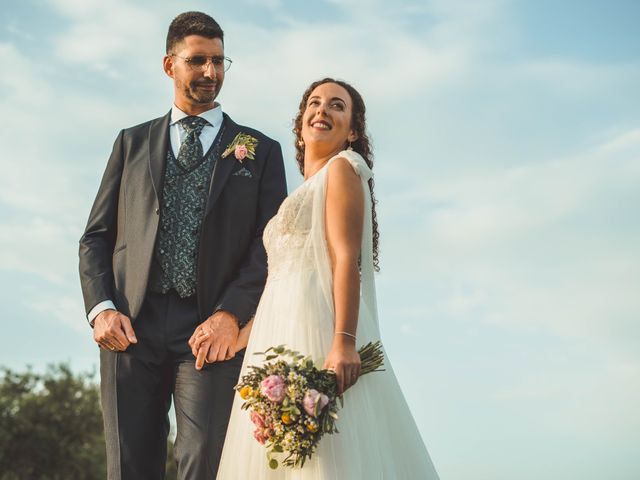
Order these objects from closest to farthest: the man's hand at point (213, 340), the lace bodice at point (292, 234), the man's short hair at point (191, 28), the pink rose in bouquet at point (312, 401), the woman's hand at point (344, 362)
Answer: the pink rose in bouquet at point (312, 401), the woman's hand at point (344, 362), the lace bodice at point (292, 234), the man's hand at point (213, 340), the man's short hair at point (191, 28)

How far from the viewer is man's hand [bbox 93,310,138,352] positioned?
16.3ft

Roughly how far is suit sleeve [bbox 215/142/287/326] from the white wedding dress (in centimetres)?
32

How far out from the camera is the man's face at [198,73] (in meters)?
5.48

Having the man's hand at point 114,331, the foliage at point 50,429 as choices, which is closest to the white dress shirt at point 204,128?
the man's hand at point 114,331

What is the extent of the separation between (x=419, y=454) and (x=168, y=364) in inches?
64.5

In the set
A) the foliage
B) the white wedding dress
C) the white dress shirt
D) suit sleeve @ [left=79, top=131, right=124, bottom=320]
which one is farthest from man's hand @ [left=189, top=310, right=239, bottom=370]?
the foliage

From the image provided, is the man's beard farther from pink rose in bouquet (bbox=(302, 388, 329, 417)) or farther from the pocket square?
pink rose in bouquet (bbox=(302, 388, 329, 417))

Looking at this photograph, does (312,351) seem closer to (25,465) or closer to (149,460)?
(149,460)

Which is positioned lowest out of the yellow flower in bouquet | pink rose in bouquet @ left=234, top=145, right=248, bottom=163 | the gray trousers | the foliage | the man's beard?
the yellow flower in bouquet

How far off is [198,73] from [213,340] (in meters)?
1.79

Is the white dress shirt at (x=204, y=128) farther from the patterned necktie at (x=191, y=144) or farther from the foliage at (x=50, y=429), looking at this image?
the foliage at (x=50, y=429)

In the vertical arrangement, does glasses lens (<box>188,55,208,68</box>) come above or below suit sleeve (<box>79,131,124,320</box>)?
above

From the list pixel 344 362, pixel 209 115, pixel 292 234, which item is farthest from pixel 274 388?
pixel 209 115

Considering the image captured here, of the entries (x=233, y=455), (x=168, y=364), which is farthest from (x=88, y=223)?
(x=233, y=455)
